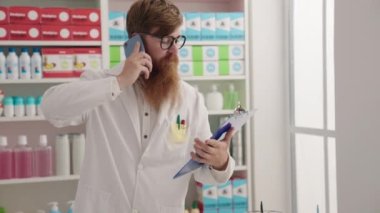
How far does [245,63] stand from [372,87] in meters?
1.29

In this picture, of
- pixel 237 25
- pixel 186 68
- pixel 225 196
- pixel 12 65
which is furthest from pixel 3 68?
pixel 225 196

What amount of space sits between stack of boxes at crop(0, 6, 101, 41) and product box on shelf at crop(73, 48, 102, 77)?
82 mm

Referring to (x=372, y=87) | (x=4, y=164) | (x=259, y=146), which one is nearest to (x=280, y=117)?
(x=259, y=146)

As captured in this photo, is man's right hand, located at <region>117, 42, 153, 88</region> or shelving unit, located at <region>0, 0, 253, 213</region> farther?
shelving unit, located at <region>0, 0, 253, 213</region>

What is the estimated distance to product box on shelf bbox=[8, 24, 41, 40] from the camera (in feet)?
9.89

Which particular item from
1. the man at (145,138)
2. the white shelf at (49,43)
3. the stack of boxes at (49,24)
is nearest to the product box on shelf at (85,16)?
the stack of boxes at (49,24)

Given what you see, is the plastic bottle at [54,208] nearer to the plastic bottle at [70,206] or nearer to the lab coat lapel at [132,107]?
the plastic bottle at [70,206]

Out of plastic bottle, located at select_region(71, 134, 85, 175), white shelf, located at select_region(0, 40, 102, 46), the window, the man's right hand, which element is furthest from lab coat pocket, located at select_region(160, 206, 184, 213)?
white shelf, located at select_region(0, 40, 102, 46)

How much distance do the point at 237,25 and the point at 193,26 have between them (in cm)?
34

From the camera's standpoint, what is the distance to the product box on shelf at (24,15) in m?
2.99

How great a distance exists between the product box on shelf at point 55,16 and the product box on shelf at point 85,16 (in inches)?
1.4

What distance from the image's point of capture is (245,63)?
11.4 ft

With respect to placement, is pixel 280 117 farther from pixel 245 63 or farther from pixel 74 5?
pixel 74 5

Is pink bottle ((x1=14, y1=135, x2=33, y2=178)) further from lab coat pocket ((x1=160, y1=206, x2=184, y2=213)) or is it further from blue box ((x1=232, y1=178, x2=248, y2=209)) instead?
lab coat pocket ((x1=160, y1=206, x2=184, y2=213))
